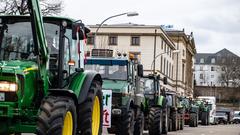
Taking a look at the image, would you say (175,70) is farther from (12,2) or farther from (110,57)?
(110,57)

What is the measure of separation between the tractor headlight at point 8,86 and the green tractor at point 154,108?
12249 mm

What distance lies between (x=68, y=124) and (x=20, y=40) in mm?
1880

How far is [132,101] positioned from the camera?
1717 cm

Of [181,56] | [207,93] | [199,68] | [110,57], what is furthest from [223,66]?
[110,57]

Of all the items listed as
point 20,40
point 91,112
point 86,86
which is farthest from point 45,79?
point 91,112

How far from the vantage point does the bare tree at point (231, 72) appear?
123875 mm

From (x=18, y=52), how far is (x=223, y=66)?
121294 mm

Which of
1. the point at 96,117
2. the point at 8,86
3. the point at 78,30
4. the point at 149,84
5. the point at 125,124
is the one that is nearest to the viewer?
the point at 8,86

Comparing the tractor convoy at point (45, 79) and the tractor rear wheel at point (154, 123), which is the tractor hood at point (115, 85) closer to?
the tractor convoy at point (45, 79)

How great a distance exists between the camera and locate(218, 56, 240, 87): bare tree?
123875 millimetres

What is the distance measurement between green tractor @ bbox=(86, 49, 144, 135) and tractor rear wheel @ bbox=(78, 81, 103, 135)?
2886mm

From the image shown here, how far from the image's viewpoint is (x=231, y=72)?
125 metres

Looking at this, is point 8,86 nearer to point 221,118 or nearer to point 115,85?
point 115,85

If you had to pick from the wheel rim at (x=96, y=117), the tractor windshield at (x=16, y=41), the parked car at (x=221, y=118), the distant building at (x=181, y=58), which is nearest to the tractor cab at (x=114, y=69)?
the wheel rim at (x=96, y=117)
